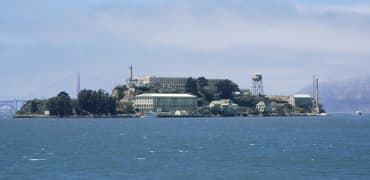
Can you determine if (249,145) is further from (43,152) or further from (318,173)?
(318,173)

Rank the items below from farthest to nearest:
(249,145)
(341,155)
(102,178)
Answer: (249,145), (341,155), (102,178)

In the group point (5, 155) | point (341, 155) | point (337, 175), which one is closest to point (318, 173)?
point (337, 175)

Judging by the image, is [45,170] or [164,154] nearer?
[45,170]

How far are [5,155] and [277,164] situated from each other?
23593 mm

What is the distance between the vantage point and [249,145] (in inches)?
3211

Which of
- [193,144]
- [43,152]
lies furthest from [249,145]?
[43,152]

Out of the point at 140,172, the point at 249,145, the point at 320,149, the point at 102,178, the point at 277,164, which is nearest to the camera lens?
the point at 102,178

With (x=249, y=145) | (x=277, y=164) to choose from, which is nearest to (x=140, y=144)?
(x=249, y=145)

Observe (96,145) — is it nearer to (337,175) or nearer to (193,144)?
(193,144)

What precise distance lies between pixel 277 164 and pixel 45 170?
16321 mm

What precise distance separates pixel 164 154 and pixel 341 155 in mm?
14636

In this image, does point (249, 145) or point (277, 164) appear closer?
point (277, 164)

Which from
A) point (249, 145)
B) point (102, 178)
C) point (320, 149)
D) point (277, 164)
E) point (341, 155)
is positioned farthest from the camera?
point (249, 145)

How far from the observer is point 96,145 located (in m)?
82.9
